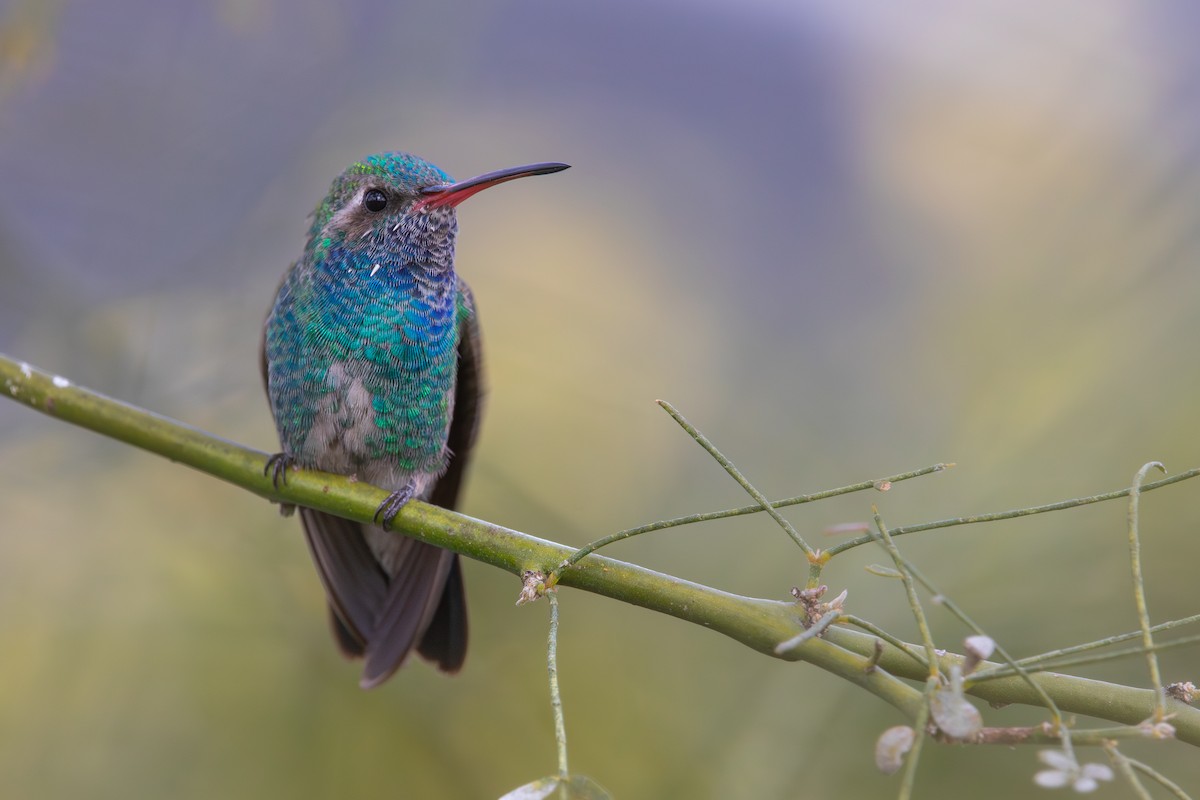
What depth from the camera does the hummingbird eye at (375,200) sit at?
9.72ft

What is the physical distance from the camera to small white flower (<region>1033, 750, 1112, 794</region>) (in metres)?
1.09

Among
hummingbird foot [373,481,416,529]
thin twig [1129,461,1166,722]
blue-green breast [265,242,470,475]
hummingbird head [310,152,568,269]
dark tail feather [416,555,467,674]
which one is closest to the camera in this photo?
thin twig [1129,461,1166,722]

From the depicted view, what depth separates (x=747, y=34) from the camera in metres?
5.53

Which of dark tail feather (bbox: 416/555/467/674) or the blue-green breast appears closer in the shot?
the blue-green breast

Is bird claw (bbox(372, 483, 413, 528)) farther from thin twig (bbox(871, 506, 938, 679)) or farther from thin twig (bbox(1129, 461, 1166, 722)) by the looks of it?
thin twig (bbox(1129, 461, 1166, 722))

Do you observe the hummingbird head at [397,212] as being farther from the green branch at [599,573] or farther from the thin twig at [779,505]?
the thin twig at [779,505]

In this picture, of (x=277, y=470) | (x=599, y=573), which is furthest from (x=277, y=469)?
(x=599, y=573)

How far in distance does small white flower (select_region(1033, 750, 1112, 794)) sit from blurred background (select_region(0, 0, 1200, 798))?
2.27 meters

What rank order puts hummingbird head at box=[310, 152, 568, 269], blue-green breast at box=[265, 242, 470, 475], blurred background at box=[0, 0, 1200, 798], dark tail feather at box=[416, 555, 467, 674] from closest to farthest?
blue-green breast at box=[265, 242, 470, 475], hummingbird head at box=[310, 152, 568, 269], dark tail feather at box=[416, 555, 467, 674], blurred background at box=[0, 0, 1200, 798]

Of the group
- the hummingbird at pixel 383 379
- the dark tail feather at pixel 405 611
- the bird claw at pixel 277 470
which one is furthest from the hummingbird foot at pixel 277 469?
the dark tail feather at pixel 405 611

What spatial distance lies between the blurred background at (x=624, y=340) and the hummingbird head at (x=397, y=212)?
0.99 m

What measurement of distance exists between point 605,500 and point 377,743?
1375mm

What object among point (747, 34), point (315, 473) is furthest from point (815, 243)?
point (315, 473)

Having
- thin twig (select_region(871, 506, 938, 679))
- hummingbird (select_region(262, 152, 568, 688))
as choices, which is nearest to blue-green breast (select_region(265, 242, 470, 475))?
hummingbird (select_region(262, 152, 568, 688))
